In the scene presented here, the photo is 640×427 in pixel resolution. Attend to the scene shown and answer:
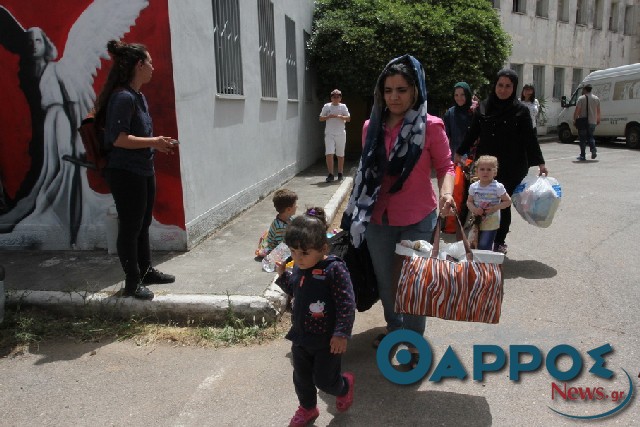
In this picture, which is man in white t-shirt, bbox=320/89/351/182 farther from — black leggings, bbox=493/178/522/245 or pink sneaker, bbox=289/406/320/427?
pink sneaker, bbox=289/406/320/427

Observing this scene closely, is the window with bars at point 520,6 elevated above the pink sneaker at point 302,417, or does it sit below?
above

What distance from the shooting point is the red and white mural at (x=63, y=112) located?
4.93 metres

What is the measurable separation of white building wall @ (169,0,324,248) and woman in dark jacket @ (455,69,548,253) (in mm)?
2682

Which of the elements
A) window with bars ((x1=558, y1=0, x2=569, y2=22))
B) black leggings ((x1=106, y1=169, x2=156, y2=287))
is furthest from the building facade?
window with bars ((x1=558, y1=0, x2=569, y2=22))

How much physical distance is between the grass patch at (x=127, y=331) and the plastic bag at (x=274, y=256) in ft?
2.23

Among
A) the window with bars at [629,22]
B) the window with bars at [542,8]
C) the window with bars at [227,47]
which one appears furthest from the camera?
the window with bars at [629,22]

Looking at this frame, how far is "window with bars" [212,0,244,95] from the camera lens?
6.33 meters

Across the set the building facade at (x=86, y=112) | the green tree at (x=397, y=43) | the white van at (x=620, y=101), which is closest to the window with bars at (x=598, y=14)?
the white van at (x=620, y=101)

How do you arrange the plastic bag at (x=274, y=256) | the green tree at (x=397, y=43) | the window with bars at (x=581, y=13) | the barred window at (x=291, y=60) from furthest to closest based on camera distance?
the window with bars at (x=581, y=13) < the green tree at (x=397, y=43) < the barred window at (x=291, y=60) < the plastic bag at (x=274, y=256)

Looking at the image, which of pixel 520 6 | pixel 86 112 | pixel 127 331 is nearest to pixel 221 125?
pixel 86 112

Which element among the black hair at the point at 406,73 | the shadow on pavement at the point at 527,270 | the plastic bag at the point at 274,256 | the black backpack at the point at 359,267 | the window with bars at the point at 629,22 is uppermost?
the window with bars at the point at 629,22

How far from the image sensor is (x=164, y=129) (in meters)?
5.07

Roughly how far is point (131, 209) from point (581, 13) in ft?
87.1

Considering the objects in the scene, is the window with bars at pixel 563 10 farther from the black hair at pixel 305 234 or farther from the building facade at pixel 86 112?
the black hair at pixel 305 234
